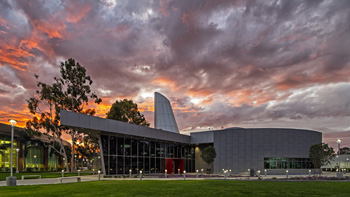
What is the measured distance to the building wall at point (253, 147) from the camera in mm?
50438

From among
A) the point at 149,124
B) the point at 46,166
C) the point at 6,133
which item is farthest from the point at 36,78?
the point at 46,166

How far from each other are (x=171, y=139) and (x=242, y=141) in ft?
40.5

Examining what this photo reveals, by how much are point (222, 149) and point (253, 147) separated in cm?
526

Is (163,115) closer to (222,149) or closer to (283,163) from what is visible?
(222,149)

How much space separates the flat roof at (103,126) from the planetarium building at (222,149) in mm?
145

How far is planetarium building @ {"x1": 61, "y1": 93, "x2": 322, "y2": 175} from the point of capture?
4294cm

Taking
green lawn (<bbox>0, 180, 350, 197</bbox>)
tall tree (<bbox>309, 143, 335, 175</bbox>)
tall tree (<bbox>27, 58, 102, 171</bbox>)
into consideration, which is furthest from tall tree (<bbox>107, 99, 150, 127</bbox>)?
green lawn (<bbox>0, 180, 350, 197</bbox>)

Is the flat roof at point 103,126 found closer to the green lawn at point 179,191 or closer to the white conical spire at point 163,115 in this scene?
the white conical spire at point 163,115

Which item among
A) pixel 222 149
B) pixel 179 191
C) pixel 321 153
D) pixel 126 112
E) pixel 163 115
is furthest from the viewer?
pixel 126 112

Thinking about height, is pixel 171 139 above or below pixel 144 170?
above

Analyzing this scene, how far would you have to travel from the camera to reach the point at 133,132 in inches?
1587

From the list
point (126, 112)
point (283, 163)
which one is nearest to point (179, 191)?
point (283, 163)

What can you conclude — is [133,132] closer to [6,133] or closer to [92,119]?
[92,119]

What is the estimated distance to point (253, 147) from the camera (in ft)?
166
